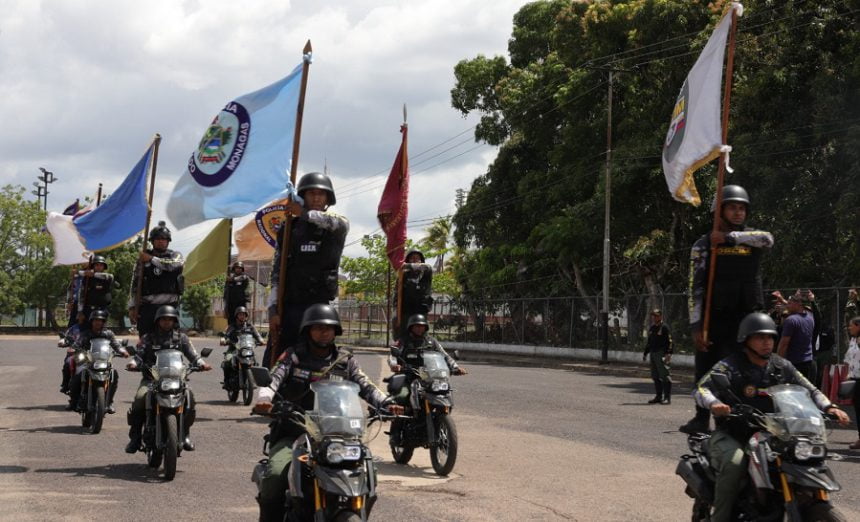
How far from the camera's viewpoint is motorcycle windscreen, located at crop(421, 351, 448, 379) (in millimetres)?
9922

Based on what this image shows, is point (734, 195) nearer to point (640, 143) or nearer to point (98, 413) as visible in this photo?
point (98, 413)

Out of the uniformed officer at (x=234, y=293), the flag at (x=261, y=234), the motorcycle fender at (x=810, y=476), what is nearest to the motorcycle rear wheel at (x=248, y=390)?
the uniformed officer at (x=234, y=293)

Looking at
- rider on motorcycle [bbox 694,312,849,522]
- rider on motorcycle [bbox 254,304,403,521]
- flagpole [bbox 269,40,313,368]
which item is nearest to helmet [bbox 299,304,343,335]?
rider on motorcycle [bbox 254,304,403,521]

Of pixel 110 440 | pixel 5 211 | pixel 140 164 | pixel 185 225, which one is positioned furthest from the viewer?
pixel 5 211

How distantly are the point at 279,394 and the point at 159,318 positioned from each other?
16.8 ft

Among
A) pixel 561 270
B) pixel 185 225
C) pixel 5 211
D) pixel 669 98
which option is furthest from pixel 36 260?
pixel 185 225

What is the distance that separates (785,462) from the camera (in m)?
5.28

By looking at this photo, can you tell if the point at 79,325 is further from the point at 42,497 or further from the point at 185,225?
the point at 42,497

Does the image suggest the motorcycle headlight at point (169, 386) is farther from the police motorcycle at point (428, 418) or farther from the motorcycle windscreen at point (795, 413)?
the motorcycle windscreen at point (795, 413)

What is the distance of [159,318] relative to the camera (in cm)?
1066

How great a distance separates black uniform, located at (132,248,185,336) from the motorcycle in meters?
4.34

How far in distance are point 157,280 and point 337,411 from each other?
7090 mm

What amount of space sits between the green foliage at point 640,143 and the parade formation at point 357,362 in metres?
8.00

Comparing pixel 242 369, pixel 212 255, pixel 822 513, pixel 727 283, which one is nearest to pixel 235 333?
pixel 242 369
